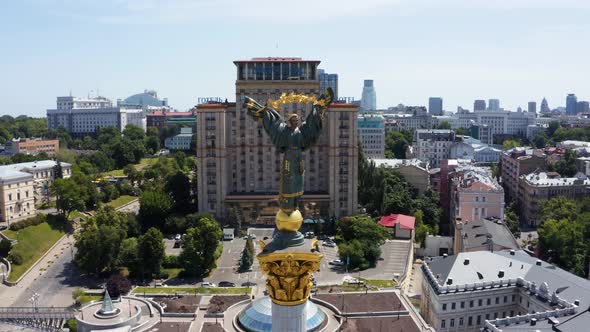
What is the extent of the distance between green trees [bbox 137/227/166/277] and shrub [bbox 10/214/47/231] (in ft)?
68.5

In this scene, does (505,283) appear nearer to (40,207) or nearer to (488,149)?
(40,207)

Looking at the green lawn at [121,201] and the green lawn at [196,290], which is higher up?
the green lawn at [121,201]

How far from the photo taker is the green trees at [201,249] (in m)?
64.7

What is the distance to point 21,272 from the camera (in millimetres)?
65938

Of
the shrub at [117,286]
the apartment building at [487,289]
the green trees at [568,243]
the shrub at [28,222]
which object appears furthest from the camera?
the shrub at [28,222]

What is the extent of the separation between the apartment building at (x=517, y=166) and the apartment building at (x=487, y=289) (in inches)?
2250

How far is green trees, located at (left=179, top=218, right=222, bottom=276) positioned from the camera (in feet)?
212

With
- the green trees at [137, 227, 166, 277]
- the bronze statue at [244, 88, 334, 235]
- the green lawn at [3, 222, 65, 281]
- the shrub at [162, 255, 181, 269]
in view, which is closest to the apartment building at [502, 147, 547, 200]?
the shrub at [162, 255, 181, 269]

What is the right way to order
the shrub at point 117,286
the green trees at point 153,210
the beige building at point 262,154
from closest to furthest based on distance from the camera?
the shrub at point 117,286 < the green trees at point 153,210 < the beige building at point 262,154

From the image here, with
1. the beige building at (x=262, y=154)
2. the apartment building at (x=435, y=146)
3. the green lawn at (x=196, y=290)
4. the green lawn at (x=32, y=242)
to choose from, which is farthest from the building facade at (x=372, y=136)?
the green lawn at (x=196, y=290)

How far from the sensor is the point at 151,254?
64.1 metres

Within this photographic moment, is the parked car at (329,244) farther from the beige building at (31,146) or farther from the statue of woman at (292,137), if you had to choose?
the beige building at (31,146)

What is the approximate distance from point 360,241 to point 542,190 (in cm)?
3968

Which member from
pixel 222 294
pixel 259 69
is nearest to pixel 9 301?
pixel 222 294
